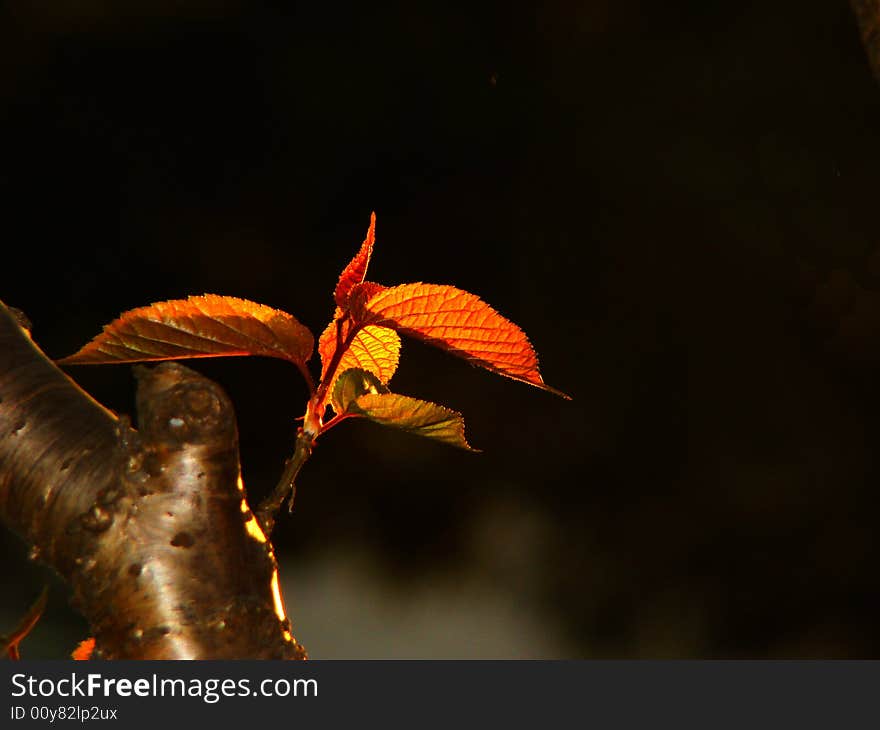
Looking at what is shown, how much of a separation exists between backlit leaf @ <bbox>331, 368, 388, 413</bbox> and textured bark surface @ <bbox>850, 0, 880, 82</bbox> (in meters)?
0.33

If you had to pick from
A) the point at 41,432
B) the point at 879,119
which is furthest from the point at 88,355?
the point at 879,119

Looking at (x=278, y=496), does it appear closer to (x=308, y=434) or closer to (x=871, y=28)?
(x=308, y=434)

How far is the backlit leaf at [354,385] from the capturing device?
0.23 metres

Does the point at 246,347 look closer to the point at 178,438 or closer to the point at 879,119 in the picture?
the point at 178,438

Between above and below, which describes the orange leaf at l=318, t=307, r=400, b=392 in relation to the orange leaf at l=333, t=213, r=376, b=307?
below

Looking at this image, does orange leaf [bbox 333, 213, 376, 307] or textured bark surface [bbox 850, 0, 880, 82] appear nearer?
orange leaf [bbox 333, 213, 376, 307]

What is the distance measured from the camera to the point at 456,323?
231 mm

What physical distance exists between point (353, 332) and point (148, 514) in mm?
68

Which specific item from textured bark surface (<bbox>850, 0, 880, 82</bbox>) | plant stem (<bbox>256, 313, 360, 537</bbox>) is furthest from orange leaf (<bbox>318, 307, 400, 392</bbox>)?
textured bark surface (<bbox>850, 0, 880, 82</bbox>)

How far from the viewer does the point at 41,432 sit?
0.21 meters

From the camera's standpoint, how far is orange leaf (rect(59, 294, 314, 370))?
22cm

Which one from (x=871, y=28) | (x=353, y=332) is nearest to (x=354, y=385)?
(x=353, y=332)

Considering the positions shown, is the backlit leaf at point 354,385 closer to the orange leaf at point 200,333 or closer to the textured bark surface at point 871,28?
the orange leaf at point 200,333

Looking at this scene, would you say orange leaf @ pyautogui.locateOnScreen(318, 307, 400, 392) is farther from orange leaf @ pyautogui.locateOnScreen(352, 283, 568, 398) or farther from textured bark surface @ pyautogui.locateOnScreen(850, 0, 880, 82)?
textured bark surface @ pyautogui.locateOnScreen(850, 0, 880, 82)
